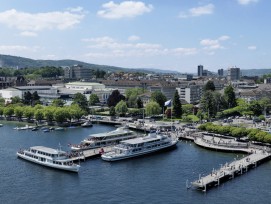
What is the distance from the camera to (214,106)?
71.6 metres

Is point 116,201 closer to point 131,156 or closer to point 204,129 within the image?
point 131,156

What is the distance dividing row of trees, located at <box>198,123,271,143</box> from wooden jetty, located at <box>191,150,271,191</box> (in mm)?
2599

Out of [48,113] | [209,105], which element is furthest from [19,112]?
[209,105]

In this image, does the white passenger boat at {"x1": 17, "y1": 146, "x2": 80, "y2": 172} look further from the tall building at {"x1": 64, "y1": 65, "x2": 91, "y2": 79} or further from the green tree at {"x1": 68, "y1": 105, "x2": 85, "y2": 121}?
the tall building at {"x1": 64, "y1": 65, "x2": 91, "y2": 79}

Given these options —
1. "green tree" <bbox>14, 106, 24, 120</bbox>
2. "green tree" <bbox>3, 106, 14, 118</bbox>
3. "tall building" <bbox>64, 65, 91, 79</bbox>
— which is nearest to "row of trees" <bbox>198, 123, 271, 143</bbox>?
"green tree" <bbox>14, 106, 24, 120</bbox>

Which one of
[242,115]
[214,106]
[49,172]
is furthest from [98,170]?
[242,115]

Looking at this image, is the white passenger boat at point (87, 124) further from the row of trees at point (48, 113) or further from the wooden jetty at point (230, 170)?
the wooden jetty at point (230, 170)

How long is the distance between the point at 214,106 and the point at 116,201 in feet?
148

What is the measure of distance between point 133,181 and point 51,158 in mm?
8582

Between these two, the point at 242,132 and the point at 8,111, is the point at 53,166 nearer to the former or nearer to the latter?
the point at 242,132

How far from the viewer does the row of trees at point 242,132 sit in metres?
45.0

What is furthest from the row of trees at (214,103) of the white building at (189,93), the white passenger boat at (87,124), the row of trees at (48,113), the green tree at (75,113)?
the row of trees at (48,113)

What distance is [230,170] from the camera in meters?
35.9

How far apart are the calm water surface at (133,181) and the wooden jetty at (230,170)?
594 millimetres
